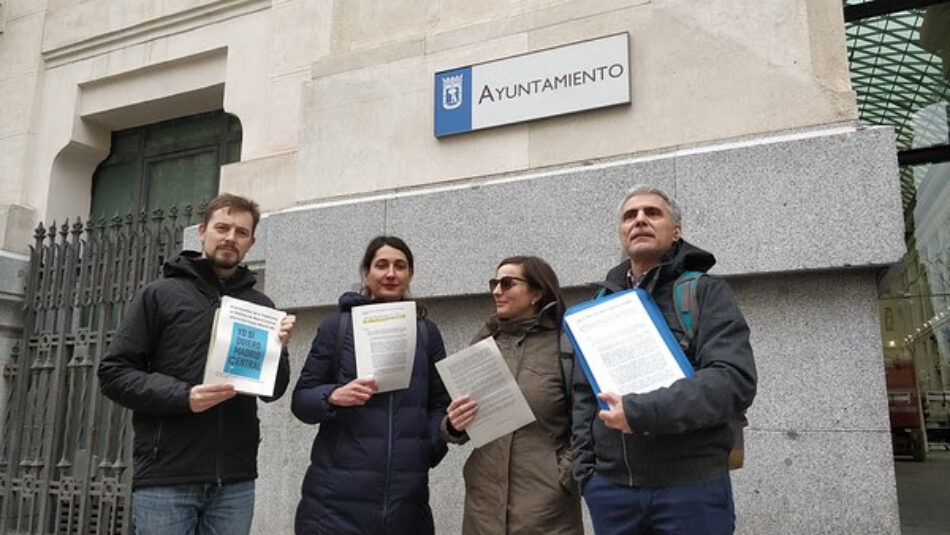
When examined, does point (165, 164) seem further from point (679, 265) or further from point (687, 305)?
point (687, 305)

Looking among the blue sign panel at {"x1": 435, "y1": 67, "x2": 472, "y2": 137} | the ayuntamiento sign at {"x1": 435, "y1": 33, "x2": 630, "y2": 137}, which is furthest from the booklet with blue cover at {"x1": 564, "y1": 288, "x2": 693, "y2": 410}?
the blue sign panel at {"x1": 435, "y1": 67, "x2": 472, "y2": 137}

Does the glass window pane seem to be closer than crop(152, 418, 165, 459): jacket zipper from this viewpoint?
No

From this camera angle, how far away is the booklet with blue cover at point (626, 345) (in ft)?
7.49

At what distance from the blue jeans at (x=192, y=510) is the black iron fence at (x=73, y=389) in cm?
314

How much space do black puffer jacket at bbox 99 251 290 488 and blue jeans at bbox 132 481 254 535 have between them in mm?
51

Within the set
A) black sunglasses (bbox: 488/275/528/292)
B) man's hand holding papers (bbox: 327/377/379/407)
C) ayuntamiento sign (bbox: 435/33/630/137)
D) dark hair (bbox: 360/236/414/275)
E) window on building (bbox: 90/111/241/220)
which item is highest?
window on building (bbox: 90/111/241/220)

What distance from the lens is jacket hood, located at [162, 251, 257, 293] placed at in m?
3.09

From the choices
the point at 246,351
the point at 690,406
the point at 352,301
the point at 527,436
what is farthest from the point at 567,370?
the point at 246,351

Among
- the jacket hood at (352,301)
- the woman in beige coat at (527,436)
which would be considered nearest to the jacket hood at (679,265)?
the woman in beige coat at (527,436)

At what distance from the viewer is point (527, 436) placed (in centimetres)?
292

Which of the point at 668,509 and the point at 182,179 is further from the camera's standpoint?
the point at 182,179

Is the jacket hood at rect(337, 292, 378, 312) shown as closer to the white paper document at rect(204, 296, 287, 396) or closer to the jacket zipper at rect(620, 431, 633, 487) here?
the white paper document at rect(204, 296, 287, 396)

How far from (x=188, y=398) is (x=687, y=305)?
1.85m

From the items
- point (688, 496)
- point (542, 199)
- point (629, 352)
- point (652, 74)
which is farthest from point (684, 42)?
point (688, 496)
